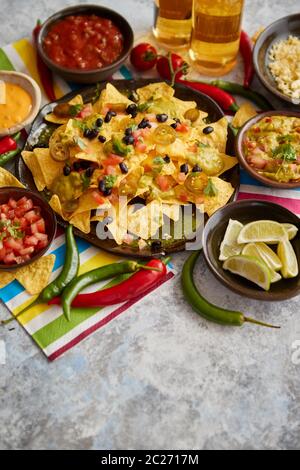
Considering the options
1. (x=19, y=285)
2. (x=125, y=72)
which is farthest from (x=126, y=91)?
(x=19, y=285)

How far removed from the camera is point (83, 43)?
16.5 feet

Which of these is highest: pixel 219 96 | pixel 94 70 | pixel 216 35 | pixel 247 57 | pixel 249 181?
pixel 216 35

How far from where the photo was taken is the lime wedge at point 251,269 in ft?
12.4

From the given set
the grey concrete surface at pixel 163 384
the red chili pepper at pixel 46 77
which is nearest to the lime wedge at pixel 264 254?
the grey concrete surface at pixel 163 384

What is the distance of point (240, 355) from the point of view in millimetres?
3801

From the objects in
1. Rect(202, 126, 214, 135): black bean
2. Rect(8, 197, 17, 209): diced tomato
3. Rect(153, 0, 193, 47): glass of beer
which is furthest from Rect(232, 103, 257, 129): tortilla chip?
Rect(8, 197, 17, 209): diced tomato

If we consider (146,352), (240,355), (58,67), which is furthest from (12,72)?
(240,355)

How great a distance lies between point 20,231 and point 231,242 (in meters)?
1.42

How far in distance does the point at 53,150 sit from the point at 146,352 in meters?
1.62

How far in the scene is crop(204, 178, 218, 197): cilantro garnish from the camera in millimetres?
4211

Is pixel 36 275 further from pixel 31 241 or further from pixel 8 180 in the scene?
pixel 8 180

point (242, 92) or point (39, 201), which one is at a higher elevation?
point (242, 92)

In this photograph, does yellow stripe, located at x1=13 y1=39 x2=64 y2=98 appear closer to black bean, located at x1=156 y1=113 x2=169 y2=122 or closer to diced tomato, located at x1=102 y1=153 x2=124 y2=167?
black bean, located at x1=156 y1=113 x2=169 y2=122

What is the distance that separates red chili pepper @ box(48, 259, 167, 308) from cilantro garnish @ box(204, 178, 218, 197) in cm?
61
